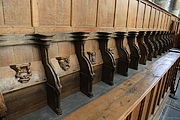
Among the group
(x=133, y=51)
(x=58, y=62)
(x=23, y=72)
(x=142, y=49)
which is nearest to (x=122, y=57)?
(x=133, y=51)

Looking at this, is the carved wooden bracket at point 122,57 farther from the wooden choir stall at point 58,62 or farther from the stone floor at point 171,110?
the stone floor at point 171,110

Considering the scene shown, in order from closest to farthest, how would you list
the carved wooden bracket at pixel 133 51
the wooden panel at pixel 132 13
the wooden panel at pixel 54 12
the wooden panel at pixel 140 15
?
the wooden panel at pixel 54 12
the carved wooden bracket at pixel 133 51
the wooden panel at pixel 132 13
the wooden panel at pixel 140 15

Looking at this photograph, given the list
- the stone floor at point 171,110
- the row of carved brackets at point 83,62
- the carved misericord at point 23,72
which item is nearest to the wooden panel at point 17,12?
the row of carved brackets at point 83,62

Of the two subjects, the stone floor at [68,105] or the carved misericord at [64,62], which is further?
the carved misericord at [64,62]

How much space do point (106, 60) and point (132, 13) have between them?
114 centimetres

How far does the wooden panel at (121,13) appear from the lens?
1723mm

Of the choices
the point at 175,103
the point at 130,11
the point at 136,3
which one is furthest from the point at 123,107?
the point at 175,103

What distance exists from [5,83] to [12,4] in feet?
1.59

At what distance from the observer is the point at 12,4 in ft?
2.60

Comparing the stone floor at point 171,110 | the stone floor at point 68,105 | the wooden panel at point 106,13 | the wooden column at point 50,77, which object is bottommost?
the stone floor at point 171,110

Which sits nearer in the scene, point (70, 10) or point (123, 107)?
point (123, 107)

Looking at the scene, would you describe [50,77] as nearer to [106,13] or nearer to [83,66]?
[83,66]

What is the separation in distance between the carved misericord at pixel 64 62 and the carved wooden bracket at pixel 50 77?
0.14 m

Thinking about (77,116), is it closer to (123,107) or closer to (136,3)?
(123,107)
